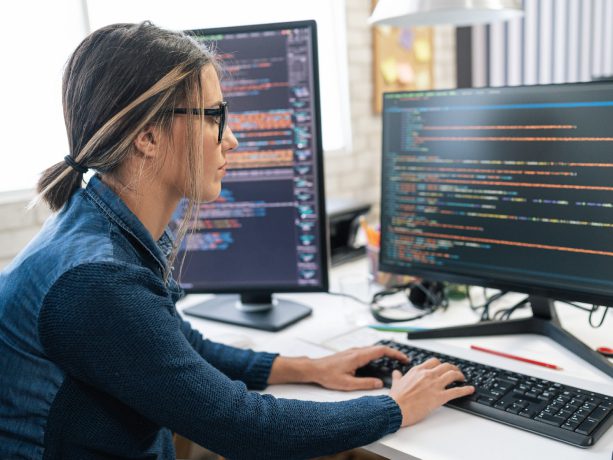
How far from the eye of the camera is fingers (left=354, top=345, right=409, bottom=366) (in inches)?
42.8

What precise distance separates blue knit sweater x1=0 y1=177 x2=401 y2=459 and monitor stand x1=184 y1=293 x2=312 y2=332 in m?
0.49

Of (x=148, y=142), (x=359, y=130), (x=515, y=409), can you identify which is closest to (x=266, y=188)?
(x=148, y=142)

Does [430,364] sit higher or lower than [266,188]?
lower

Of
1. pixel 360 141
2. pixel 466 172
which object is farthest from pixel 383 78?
pixel 466 172

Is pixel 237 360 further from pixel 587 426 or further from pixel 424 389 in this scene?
pixel 587 426

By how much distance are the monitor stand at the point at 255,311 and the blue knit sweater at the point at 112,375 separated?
1.61 ft

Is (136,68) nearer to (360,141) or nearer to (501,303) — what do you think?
(501,303)

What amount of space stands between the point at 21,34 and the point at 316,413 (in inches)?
61.3

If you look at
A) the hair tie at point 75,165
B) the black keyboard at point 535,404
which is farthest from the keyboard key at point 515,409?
the hair tie at point 75,165

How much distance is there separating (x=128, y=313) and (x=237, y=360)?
414 millimetres

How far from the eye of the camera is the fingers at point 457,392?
0.94 metres

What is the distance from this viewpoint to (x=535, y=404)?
909 mm

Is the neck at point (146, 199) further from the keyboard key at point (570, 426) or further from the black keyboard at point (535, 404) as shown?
the keyboard key at point (570, 426)

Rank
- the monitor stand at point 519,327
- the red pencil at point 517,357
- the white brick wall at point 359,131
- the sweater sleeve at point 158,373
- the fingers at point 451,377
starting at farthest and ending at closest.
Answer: the white brick wall at point 359,131 < the monitor stand at point 519,327 < the red pencil at point 517,357 < the fingers at point 451,377 < the sweater sleeve at point 158,373
